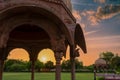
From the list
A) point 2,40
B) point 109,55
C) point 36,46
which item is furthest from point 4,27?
point 109,55

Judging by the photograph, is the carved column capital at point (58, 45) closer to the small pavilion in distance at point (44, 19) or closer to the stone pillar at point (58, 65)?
the small pavilion in distance at point (44, 19)

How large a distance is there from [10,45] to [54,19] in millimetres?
5343

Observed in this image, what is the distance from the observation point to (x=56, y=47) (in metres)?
9.21

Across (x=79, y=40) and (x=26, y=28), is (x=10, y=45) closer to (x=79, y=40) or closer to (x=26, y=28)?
(x=26, y=28)

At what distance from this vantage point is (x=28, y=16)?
9461 mm

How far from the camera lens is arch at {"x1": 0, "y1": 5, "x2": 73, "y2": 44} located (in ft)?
28.3

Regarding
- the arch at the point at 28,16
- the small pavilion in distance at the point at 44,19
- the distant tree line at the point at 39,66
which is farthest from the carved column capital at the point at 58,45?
the distant tree line at the point at 39,66

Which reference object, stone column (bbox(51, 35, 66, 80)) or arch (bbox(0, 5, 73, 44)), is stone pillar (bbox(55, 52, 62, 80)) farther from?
arch (bbox(0, 5, 73, 44))

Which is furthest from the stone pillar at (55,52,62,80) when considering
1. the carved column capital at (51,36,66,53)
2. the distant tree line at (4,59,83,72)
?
the distant tree line at (4,59,83,72)

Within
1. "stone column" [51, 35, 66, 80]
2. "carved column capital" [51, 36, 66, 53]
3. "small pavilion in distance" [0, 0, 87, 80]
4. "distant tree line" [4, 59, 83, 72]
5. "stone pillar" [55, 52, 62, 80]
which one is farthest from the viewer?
"distant tree line" [4, 59, 83, 72]

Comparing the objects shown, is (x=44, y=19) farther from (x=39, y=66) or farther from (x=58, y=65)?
(x=39, y=66)

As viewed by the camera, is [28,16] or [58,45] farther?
[28,16]

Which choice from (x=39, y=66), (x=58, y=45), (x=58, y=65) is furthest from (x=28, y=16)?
(x=39, y=66)

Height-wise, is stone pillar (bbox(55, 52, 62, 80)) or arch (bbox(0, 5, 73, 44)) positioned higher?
arch (bbox(0, 5, 73, 44))
